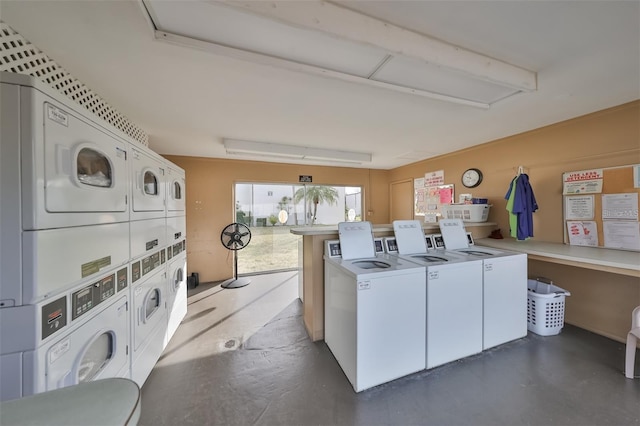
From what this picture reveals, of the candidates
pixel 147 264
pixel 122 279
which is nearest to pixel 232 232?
pixel 147 264

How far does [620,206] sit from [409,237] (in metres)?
2.10

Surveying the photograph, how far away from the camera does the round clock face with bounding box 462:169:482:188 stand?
358cm

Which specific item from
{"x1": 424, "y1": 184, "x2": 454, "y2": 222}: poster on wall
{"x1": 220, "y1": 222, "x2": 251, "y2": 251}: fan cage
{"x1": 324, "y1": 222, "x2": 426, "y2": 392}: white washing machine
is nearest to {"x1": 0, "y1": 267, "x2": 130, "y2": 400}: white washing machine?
{"x1": 324, "y1": 222, "x2": 426, "y2": 392}: white washing machine

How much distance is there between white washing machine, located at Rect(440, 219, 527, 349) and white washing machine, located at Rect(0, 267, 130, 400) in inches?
116

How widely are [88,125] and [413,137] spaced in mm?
3369

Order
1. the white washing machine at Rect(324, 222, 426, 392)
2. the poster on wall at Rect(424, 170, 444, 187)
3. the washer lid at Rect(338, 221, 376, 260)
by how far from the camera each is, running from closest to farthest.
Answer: the white washing machine at Rect(324, 222, 426, 392), the washer lid at Rect(338, 221, 376, 260), the poster on wall at Rect(424, 170, 444, 187)

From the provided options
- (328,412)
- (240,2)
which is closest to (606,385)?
(328,412)

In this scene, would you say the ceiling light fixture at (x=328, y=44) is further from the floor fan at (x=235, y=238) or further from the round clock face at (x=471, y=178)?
the floor fan at (x=235, y=238)

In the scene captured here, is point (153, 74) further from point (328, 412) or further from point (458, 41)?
point (328, 412)

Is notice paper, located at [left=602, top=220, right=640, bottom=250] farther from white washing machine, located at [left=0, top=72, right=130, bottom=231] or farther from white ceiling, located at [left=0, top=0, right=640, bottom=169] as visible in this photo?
white washing machine, located at [left=0, top=72, right=130, bottom=231]

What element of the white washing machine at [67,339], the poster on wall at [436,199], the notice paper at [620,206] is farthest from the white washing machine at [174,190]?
the notice paper at [620,206]

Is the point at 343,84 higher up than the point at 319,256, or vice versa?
the point at 343,84

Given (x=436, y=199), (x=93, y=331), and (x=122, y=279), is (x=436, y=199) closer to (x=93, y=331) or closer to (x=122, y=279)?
(x=122, y=279)

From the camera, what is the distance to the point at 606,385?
67.5 inches
